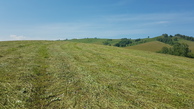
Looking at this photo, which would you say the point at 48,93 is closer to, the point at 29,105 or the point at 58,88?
the point at 58,88

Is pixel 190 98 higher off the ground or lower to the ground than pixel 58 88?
lower

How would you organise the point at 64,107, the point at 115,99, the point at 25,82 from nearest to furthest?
the point at 64,107 < the point at 115,99 < the point at 25,82

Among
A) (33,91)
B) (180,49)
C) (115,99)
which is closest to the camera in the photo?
(115,99)

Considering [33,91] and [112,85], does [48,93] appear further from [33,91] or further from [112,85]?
[112,85]

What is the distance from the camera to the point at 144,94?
770 centimetres

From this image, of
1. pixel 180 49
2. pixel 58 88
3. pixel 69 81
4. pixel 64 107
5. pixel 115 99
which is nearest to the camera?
pixel 64 107

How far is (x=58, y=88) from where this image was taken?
7832 mm

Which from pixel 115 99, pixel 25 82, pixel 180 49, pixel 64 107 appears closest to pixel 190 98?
pixel 115 99

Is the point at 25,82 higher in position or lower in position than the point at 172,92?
higher

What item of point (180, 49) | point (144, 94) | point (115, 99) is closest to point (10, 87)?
point (115, 99)

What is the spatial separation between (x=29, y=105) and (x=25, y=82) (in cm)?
319

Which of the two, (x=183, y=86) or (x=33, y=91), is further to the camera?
(x=183, y=86)

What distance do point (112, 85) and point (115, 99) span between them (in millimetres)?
2061

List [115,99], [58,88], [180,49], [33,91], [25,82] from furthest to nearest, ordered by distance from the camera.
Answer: [180,49], [25,82], [58,88], [33,91], [115,99]
